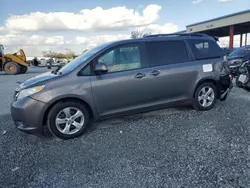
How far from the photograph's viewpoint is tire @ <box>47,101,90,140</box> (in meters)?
3.69

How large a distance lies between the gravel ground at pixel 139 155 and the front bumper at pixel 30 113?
30 centimetres

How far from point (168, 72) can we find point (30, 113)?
271 cm

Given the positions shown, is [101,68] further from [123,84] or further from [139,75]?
[139,75]

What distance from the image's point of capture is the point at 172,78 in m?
4.48

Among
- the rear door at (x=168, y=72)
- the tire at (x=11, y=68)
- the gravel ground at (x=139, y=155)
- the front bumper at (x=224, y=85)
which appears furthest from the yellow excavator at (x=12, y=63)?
the front bumper at (x=224, y=85)

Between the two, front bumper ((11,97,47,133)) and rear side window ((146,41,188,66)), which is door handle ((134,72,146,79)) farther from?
front bumper ((11,97,47,133))

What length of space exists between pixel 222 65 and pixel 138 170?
351 cm

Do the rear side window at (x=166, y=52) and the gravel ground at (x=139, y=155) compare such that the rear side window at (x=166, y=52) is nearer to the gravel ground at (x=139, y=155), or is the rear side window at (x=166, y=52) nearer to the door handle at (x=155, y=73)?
→ the door handle at (x=155, y=73)

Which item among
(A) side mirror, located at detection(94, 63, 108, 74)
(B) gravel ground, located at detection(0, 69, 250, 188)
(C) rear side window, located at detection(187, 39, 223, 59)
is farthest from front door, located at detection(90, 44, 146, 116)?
(C) rear side window, located at detection(187, 39, 223, 59)

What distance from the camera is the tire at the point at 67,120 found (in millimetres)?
3689

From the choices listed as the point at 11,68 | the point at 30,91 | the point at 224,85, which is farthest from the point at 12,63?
the point at 224,85

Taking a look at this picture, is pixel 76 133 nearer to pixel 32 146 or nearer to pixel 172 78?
pixel 32 146

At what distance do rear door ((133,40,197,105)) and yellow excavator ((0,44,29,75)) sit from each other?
1687 cm

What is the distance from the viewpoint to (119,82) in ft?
13.2
